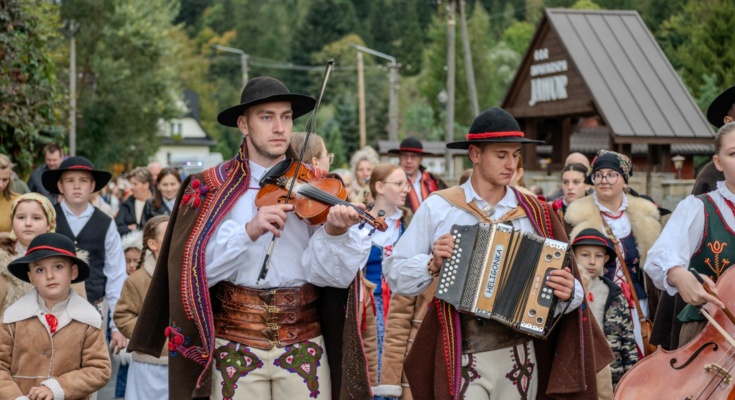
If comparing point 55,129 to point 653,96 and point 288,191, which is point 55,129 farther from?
point 653,96

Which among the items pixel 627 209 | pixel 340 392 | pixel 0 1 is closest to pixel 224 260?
pixel 340 392

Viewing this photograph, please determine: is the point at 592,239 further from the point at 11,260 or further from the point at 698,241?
the point at 11,260

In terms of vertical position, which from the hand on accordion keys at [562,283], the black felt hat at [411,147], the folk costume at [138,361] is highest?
the black felt hat at [411,147]

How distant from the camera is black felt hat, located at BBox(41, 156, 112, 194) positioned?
9.06m

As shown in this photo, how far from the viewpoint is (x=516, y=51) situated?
8538cm

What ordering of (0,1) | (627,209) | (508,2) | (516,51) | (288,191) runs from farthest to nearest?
1. (508,2)
2. (516,51)
3. (0,1)
4. (627,209)
5. (288,191)

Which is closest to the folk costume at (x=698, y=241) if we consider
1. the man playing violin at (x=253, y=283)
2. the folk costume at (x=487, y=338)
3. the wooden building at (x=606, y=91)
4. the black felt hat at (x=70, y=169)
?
the folk costume at (x=487, y=338)

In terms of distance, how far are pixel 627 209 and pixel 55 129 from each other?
9587 mm

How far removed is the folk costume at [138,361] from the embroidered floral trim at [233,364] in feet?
8.08

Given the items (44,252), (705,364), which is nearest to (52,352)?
(44,252)

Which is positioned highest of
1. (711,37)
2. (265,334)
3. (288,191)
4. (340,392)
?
(711,37)

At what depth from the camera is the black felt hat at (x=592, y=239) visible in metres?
7.74

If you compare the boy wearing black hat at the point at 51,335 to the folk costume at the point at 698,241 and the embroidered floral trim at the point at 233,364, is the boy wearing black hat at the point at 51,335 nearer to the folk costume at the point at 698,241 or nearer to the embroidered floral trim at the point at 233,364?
the embroidered floral trim at the point at 233,364

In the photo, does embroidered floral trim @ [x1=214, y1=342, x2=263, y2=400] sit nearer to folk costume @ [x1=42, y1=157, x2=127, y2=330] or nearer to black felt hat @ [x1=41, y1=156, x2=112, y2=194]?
folk costume @ [x1=42, y1=157, x2=127, y2=330]
